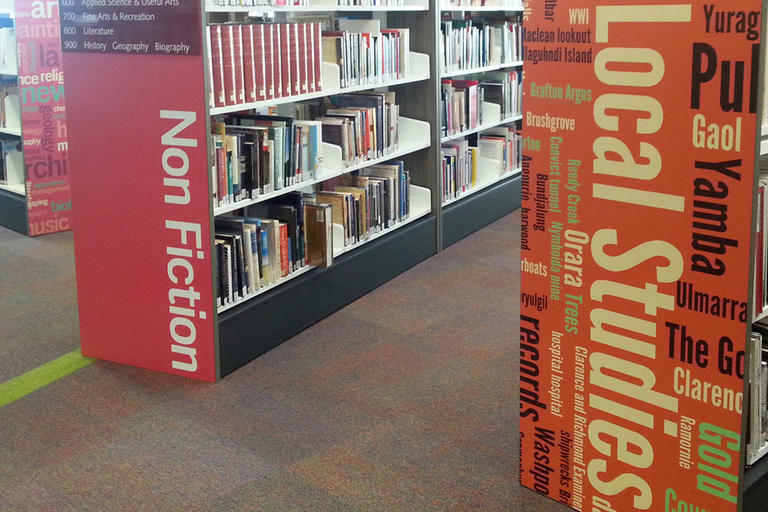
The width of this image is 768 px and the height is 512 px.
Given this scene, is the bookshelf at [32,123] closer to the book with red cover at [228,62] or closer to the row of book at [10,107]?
the row of book at [10,107]

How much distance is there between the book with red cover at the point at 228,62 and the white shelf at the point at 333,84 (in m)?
0.05

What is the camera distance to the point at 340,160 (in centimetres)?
452

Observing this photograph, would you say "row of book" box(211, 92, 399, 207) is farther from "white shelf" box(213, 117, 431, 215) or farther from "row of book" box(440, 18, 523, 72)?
"row of book" box(440, 18, 523, 72)

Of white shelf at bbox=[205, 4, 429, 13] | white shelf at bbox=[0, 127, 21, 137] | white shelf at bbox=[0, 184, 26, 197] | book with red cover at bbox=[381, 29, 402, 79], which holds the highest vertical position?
white shelf at bbox=[205, 4, 429, 13]

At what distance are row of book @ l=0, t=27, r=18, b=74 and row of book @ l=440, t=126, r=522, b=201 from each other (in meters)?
2.88

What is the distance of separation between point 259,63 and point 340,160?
2.61 feet

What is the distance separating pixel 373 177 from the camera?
508 centimetres

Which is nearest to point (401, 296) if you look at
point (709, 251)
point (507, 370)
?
point (507, 370)

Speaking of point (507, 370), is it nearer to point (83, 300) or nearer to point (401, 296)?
point (401, 296)

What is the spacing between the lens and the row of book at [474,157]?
575 cm

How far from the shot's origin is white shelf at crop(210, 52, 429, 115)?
375 cm

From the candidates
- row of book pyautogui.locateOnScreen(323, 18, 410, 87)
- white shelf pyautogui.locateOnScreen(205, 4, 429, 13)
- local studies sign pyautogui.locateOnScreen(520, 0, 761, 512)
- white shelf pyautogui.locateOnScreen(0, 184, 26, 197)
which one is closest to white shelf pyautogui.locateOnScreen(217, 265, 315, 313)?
row of book pyautogui.locateOnScreen(323, 18, 410, 87)

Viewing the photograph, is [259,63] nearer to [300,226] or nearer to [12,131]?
[300,226]

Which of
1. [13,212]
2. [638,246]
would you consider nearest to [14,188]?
[13,212]
